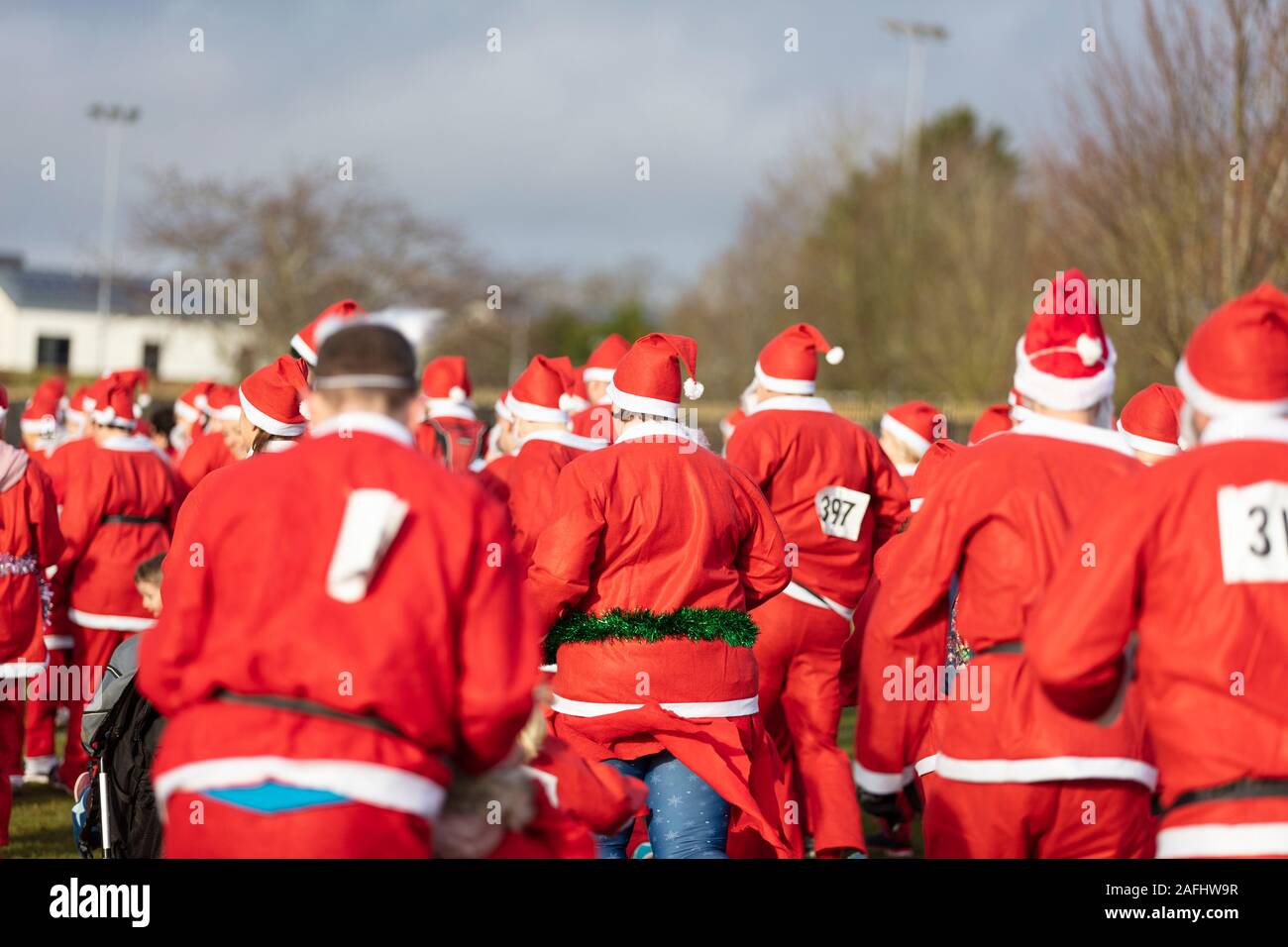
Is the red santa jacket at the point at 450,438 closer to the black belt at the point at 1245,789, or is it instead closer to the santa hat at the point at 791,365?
the santa hat at the point at 791,365

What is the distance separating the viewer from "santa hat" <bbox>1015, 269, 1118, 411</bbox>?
455cm

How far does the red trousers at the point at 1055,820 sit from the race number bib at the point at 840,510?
12.6ft

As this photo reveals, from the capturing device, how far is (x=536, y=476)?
27.1 feet

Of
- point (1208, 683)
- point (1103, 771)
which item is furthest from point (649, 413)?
point (1208, 683)

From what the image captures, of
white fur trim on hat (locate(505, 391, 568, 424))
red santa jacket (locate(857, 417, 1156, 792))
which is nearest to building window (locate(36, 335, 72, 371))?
white fur trim on hat (locate(505, 391, 568, 424))

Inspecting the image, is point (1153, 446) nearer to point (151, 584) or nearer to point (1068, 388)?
point (1068, 388)

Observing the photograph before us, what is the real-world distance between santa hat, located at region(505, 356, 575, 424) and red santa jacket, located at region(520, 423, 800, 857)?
2.81 meters

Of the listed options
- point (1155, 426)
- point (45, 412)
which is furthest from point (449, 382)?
point (1155, 426)

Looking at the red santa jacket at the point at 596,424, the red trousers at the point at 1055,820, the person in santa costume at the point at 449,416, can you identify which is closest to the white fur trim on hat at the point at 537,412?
the red santa jacket at the point at 596,424

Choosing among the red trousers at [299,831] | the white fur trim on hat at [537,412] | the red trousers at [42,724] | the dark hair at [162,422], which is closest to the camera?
the red trousers at [299,831]

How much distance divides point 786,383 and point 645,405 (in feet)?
7.43

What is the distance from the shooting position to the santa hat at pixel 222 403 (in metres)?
11.2
